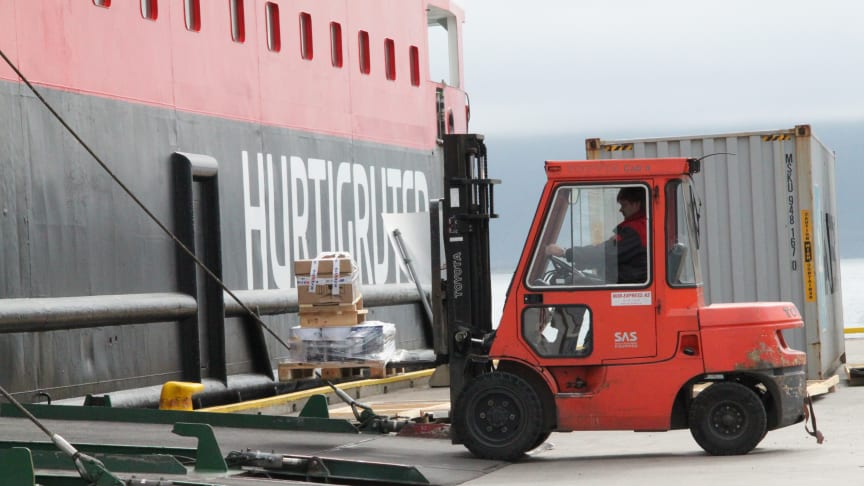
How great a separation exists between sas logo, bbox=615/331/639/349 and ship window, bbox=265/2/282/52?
820cm

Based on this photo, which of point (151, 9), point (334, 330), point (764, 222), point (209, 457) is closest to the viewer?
point (209, 457)

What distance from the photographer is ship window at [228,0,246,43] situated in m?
16.1

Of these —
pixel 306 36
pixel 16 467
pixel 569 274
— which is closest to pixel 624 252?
pixel 569 274

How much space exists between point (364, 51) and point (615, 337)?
34.5ft

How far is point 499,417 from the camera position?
9750mm

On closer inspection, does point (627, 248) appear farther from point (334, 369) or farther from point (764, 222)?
point (764, 222)

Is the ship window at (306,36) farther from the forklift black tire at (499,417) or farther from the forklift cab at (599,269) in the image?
the forklift black tire at (499,417)

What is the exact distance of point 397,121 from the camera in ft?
66.8

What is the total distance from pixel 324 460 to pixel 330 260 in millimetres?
3160

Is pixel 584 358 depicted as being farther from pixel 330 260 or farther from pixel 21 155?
pixel 21 155

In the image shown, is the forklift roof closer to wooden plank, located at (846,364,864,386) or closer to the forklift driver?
the forklift driver

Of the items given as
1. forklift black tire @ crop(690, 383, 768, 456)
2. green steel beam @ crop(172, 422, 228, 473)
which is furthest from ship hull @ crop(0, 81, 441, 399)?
forklift black tire @ crop(690, 383, 768, 456)

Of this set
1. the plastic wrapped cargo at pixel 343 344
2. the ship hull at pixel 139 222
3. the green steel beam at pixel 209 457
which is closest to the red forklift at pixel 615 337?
the plastic wrapped cargo at pixel 343 344

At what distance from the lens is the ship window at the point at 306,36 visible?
1767 cm
